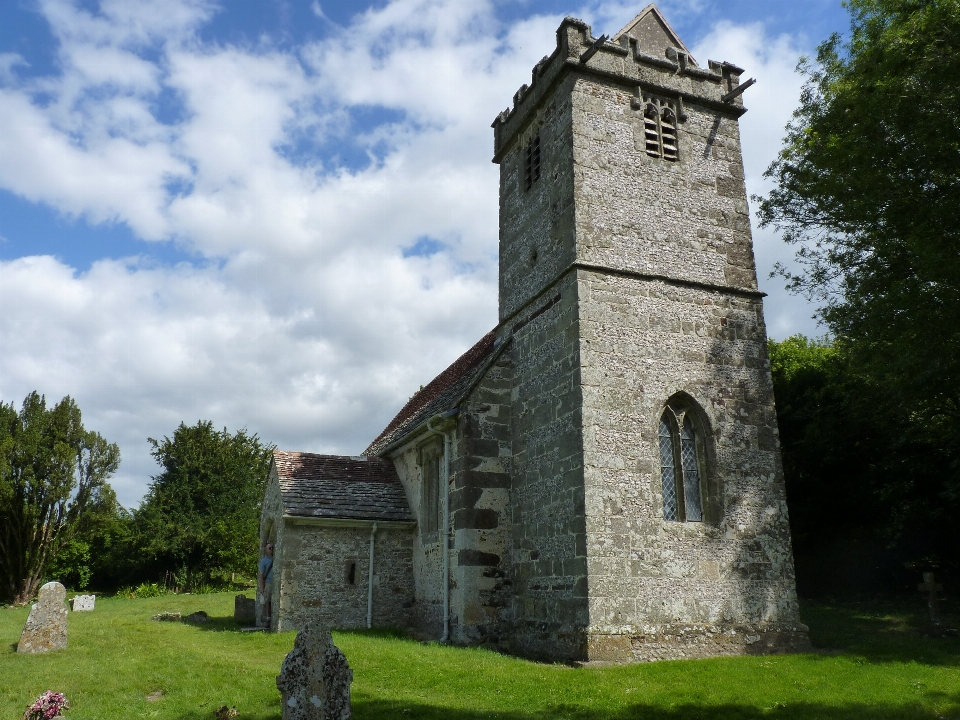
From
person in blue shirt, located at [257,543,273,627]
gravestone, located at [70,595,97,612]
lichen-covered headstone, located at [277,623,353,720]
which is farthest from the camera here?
gravestone, located at [70,595,97,612]

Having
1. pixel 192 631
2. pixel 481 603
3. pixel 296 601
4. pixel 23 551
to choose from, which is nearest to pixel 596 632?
pixel 481 603

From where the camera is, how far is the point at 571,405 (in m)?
12.8

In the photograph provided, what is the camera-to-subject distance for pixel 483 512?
14.2m

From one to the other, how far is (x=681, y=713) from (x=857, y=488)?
14.3 meters

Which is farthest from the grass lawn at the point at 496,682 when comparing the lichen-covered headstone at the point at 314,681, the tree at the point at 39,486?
the tree at the point at 39,486

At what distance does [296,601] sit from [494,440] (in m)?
5.74

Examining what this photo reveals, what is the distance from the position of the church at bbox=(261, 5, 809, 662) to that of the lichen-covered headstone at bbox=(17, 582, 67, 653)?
415 centimetres

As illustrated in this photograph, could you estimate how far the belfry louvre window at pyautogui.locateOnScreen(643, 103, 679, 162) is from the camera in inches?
598

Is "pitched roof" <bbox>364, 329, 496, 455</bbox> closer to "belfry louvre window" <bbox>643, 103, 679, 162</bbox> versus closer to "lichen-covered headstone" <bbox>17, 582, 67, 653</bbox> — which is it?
"belfry louvre window" <bbox>643, 103, 679, 162</bbox>

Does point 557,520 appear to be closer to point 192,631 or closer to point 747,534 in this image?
point 747,534

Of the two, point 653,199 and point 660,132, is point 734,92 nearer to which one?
point 660,132

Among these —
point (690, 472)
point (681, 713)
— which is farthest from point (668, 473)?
point (681, 713)

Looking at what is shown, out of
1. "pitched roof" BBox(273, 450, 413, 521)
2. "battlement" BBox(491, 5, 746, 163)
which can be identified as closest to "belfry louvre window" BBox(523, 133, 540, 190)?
"battlement" BBox(491, 5, 746, 163)

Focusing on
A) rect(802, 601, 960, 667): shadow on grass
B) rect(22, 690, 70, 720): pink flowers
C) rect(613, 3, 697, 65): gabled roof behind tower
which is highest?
rect(613, 3, 697, 65): gabled roof behind tower
